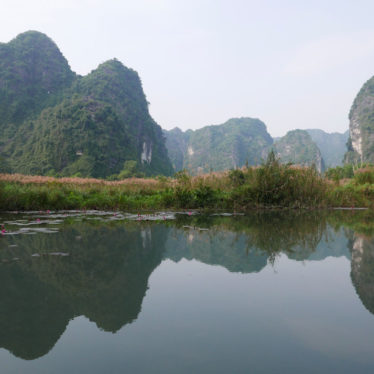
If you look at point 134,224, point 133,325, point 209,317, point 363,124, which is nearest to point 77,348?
point 133,325

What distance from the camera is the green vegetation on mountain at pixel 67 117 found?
5869 cm

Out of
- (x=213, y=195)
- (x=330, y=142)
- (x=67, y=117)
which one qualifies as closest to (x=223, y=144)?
(x=330, y=142)

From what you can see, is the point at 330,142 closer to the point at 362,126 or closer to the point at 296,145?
the point at 296,145

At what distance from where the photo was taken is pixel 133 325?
8.27 feet

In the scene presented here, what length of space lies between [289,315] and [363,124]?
9508 centimetres

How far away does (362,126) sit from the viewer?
278 feet

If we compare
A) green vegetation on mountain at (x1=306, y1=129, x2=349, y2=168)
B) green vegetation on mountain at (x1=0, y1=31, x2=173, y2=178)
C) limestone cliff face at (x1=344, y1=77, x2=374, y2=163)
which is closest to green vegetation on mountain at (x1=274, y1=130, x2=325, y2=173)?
limestone cliff face at (x1=344, y1=77, x2=374, y2=163)

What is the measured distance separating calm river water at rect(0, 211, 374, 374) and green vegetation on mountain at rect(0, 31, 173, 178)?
50555mm

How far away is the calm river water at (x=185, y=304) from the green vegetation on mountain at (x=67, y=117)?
166ft

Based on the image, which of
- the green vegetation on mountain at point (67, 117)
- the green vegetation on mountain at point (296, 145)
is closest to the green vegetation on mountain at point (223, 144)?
the green vegetation on mountain at point (296, 145)

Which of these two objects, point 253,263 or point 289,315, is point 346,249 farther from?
point 289,315

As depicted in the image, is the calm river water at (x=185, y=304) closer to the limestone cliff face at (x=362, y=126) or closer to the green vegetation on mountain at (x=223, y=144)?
the limestone cliff face at (x=362, y=126)

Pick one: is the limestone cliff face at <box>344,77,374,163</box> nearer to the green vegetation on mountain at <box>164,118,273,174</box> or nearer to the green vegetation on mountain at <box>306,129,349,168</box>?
the green vegetation on mountain at <box>164,118,273,174</box>

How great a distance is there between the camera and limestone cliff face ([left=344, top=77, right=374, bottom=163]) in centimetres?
8074
